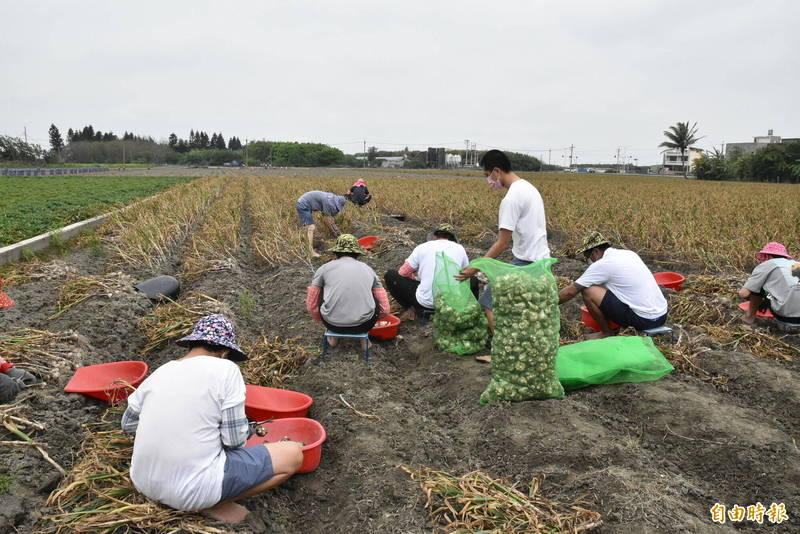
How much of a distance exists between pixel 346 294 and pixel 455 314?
0.93 meters

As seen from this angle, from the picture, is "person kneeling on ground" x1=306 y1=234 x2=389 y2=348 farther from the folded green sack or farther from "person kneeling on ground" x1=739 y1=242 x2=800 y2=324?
"person kneeling on ground" x1=739 y1=242 x2=800 y2=324

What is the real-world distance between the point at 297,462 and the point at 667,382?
107 inches

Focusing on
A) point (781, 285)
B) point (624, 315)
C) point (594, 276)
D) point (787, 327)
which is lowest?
point (787, 327)

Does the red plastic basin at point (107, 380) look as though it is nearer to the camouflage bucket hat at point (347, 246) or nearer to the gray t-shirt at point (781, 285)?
the camouflage bucket hat at point (347, 246)

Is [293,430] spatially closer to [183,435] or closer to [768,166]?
[183,435]

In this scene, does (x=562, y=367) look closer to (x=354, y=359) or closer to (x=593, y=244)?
(x=593, y=244)

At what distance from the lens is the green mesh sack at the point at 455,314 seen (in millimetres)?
4230

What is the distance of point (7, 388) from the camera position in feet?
10.4

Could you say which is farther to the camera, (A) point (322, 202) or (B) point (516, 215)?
(A) point (322, 202)

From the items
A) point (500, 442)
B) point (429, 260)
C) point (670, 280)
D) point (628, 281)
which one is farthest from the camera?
point (670, 280)

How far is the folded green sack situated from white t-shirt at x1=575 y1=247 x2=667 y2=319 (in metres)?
0.59

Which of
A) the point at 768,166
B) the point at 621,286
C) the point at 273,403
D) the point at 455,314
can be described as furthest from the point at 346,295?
the point at 768,166

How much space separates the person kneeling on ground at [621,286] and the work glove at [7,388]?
12.7ft

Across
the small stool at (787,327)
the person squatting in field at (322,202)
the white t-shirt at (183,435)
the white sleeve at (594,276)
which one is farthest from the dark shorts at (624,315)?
the person squatting in field at (322,202)
